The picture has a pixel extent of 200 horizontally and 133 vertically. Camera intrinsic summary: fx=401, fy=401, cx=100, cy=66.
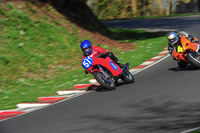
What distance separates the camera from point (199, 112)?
24.0 feet

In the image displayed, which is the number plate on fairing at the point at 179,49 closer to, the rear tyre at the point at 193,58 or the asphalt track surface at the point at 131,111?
the rear tyre at the point at 193,58

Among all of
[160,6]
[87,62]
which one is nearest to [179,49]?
[87,62]

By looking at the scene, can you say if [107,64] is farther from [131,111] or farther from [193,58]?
[131,111]

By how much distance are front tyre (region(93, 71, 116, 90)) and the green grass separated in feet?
7.04

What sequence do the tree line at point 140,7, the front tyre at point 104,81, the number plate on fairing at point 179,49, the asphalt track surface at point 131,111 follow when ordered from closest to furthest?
the asphalt track surface at point 131,111 → the front tyre at point 104,81 → the number plate on fairing at point 179,49 → the tree line at point 140,7

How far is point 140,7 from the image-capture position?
39.4 meters

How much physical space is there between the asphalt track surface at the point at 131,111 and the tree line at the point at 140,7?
24.7m

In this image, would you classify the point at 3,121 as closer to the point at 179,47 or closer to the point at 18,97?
the point at 18,97

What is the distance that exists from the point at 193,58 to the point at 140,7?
28.8 metres

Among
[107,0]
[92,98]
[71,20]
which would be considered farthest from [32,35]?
[107,0]

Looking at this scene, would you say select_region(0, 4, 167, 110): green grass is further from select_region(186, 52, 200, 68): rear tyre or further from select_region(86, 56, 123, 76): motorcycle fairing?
select_region(186, 52, 200, 68): rear tyre

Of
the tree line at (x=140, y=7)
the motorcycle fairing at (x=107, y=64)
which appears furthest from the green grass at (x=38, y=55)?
the tree line at (x=140, y=7)

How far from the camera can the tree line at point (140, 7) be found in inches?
1407

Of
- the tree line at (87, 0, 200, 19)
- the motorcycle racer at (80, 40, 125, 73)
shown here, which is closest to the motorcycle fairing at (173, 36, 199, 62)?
the motorcycle racer at (80, 40, 125, 73)
